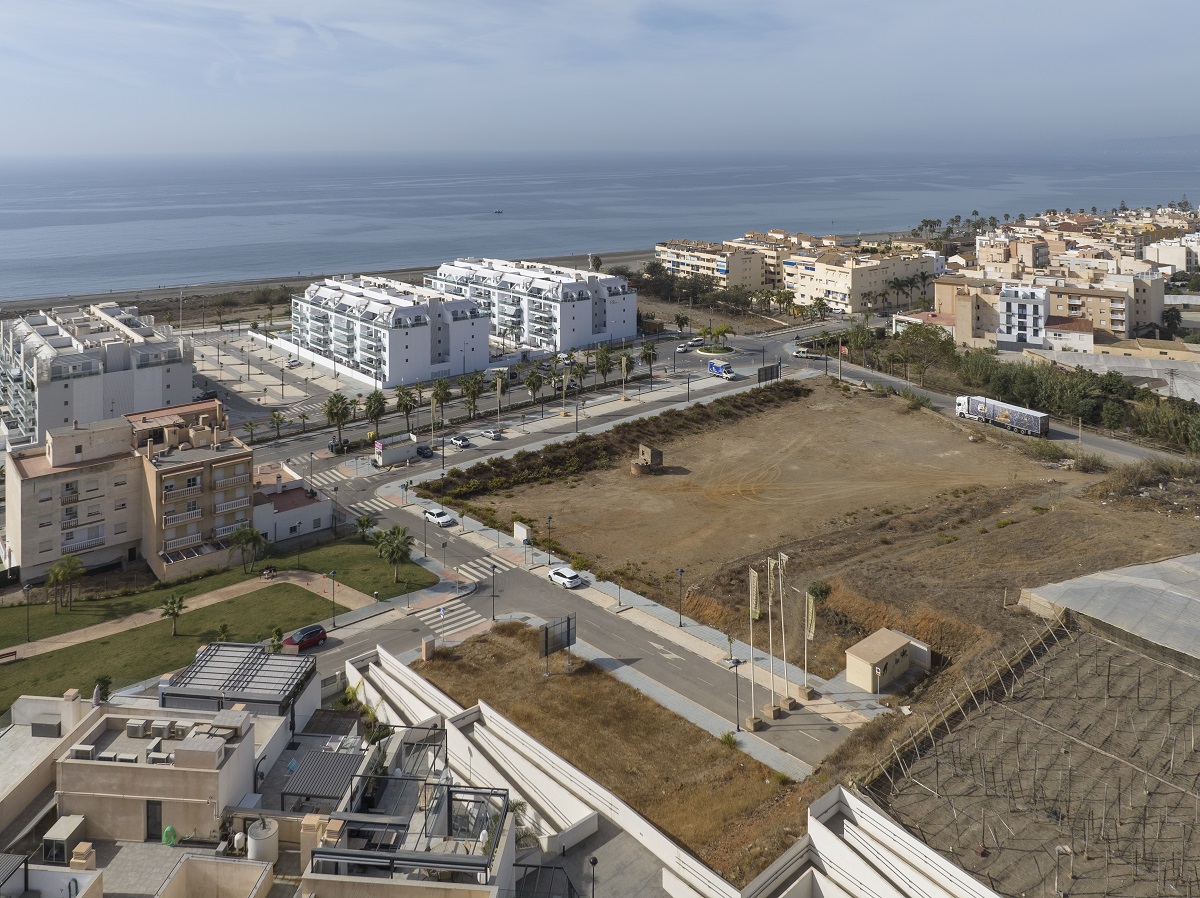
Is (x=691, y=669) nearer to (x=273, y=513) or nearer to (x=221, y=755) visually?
(x=221, y=755)

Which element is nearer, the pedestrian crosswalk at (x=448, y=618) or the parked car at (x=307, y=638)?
the parked car at (x=307, y=638)

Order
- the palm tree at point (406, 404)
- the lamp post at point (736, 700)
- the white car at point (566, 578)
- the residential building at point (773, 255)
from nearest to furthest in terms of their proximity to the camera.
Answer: the lamp post at point (736, 700) → the white car at point (566, 578) → the palm tree at point (406, 404) → the residential building at point (773, 255)

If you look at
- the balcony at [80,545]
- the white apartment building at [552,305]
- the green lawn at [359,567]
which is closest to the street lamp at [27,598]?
the balcony at [80,545]

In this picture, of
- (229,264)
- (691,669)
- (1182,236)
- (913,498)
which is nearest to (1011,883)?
(691,669)

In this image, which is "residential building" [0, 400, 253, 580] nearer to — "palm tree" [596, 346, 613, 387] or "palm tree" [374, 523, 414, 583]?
"palm tree" [374, 523, 414, 583]

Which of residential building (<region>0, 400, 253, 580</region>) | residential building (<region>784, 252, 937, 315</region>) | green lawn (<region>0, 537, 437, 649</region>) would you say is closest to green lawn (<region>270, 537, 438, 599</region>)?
green lawn (<region>0, 537, 437, 649</region>)

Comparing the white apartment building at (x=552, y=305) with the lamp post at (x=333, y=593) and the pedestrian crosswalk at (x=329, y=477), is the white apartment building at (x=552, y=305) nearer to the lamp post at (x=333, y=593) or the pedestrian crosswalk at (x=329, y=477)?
the pedestrian crosswalk at (x=329, y=477)
